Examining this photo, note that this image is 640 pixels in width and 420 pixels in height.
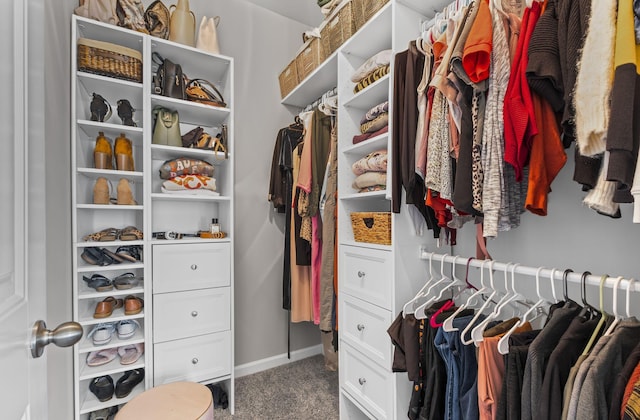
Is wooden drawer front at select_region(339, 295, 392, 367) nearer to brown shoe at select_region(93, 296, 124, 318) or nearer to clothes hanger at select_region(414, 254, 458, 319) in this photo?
clothes hanger at select_region(414, 254, 458, 319)

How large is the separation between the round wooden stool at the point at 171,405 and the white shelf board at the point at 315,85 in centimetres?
187

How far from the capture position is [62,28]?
144cm

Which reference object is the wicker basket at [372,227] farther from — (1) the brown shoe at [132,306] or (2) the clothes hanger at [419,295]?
(1) the brown shoe at [132,306]

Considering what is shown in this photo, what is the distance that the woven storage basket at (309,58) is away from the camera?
194 centimetres

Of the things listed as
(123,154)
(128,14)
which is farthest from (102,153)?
(128,14)

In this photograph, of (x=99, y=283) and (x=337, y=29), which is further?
(x=337, y=29)

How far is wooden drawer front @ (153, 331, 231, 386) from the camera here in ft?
5.49

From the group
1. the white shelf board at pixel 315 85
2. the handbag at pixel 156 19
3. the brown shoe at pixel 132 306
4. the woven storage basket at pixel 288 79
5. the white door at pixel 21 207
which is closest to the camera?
the white door at pixel 21 207

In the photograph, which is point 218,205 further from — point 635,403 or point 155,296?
point 635,403

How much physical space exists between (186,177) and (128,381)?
1.14 m

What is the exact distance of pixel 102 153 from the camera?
1624 mm

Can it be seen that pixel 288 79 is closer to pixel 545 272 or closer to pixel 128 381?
pixel 545 272

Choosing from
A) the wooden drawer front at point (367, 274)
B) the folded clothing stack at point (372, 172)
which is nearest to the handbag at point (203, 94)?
the folded clothing stack at point (372, 172)

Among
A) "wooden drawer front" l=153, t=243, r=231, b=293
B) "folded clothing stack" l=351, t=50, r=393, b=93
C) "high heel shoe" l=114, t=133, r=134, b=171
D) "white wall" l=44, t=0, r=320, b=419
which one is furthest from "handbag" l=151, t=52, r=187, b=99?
"folded clothing stack" l=351, t=50, r=393, b=93
